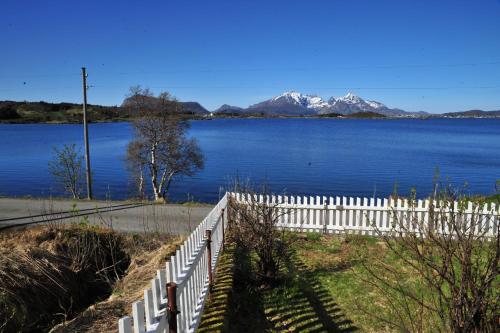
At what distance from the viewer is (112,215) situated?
531 inches

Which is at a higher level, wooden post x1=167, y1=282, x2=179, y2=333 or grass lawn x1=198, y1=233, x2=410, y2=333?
wooden post x1=167, y1=282, x2=179, y2=333

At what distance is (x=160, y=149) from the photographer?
2855cm

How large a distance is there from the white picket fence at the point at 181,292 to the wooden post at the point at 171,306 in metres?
0.05

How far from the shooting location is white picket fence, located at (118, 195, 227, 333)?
305 centimetres

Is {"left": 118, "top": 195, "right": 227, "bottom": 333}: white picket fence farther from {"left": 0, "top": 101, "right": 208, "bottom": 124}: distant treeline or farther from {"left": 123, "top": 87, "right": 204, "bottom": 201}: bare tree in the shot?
{"left": 0, "top": 101, "right": 208, "bottom": 124}: distant treeline

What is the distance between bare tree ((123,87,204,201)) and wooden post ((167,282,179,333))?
2381 centimetres

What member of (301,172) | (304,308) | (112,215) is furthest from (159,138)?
(304,308)

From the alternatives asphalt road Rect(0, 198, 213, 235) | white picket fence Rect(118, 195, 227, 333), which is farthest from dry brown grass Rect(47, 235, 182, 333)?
asphalt road Rect(0, 198, 213, 235)

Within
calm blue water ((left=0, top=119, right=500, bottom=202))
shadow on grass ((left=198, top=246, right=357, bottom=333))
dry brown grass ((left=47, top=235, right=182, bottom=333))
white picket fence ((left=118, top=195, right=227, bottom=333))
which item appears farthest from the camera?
calm blue water ((left=0, top=119, right=500, bottom=202))

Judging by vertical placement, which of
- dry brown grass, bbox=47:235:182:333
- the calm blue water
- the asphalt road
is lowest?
the calm blue water

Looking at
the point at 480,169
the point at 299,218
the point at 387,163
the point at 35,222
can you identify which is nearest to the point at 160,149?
the point at 35,222

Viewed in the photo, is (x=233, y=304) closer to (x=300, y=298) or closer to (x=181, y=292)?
(x=300, y=298)

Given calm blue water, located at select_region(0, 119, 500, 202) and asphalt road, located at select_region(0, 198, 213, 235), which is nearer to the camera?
asphalt road, located at select_region(0, 198, 213, 235)

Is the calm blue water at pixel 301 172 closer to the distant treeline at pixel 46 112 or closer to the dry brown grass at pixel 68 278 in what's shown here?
the dry brown grass at pixel 68 278
